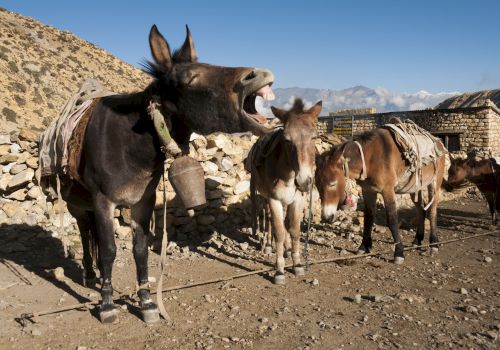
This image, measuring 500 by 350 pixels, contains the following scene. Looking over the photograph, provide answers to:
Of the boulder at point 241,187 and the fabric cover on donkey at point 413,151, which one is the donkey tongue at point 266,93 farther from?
the boulder at point 241,187

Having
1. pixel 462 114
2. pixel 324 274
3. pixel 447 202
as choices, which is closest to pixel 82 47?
pixel 462 114

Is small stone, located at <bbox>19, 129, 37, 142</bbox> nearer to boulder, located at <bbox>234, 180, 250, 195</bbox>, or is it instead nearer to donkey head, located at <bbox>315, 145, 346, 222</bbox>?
boulder, located at <bbox>234, 180, 250, 195</bbox>

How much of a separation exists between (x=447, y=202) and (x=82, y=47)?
34554 millimetres

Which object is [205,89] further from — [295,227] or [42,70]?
[42,70]

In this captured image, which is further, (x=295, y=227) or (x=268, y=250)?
(x=268, y=250)

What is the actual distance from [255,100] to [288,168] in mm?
2318

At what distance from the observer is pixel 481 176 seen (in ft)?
32.0

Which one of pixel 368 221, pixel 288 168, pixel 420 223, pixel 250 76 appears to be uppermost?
pixel 250 76

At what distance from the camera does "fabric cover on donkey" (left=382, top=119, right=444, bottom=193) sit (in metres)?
6.52

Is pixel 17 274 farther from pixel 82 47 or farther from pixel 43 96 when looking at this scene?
pixel 82 47

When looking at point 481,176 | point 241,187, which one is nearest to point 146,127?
point 241,187

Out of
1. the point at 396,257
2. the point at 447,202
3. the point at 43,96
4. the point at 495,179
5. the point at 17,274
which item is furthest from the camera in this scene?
the point at 43,96

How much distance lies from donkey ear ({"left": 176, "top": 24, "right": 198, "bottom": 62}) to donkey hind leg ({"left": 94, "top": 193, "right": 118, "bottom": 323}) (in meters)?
1.37

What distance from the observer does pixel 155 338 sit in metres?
3.52
